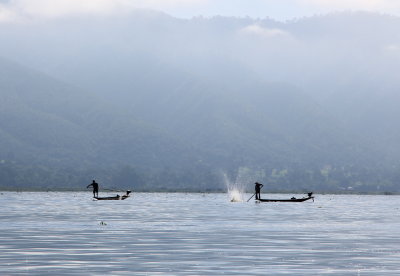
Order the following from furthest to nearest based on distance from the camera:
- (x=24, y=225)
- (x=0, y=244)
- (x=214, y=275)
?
(x=24, y=225), (x=0, y=244), (x=214, y=275)

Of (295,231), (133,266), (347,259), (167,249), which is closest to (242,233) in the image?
(295,231)

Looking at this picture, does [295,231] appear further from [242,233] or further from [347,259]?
[347,259]

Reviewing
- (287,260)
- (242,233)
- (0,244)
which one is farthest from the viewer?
(242,233)

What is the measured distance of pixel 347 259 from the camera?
39.0 meters

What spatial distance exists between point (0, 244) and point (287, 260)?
47.8ft

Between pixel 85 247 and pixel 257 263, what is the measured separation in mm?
9937

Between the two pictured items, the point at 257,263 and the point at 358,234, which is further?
the point at 358,234

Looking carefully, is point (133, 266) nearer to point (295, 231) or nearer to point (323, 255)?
point (323, 255)

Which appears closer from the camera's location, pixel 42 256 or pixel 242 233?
pixel 42 256

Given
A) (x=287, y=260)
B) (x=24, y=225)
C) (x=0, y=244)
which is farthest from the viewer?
(x=24, y=225)

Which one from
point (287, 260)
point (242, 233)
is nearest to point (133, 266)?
point (287, 260)

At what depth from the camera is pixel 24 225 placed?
205ft

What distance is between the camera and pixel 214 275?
32.4 meters

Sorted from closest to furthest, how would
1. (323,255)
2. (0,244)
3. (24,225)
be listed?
1. (323,255)
2. (0,244)
3. (24,225)
